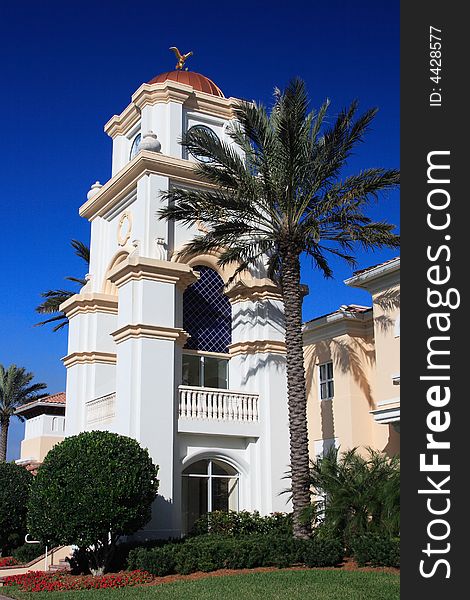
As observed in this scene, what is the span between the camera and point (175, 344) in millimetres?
20828

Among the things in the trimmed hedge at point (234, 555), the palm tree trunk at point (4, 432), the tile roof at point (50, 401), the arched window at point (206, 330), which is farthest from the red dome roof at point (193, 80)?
the palm tree trunk at point (4, 432)

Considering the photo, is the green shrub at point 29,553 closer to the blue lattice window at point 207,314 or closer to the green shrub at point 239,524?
the green shrub at point 239,524

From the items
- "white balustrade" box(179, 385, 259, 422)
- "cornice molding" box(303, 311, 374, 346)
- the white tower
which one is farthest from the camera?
"cornice molding" box(303, 311, 374, 346)

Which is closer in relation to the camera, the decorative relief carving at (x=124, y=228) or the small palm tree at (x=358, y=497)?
the small palm tree at (x=358, y=497)

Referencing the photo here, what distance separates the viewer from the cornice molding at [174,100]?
23688mm

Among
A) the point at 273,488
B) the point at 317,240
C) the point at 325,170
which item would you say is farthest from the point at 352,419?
the point at 325,170

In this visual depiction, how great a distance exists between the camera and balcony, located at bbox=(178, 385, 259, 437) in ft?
68.1

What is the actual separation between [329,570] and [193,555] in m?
3.25

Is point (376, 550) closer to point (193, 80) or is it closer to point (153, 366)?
point (153, 366)

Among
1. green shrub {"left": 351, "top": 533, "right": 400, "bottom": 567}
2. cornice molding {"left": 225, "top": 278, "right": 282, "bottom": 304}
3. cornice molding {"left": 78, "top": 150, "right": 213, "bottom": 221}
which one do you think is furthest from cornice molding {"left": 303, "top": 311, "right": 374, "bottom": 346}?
green shrub {"left": 351, "top": 533, "right": 400, "bottom": 567}

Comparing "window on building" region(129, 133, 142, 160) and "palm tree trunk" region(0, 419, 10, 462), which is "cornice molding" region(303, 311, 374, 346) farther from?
"palm tree trunk" region(0, 419, 10, 462)

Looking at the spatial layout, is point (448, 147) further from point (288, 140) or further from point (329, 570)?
point (288, 140)

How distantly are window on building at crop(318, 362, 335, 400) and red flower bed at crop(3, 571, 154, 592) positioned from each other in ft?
34.7

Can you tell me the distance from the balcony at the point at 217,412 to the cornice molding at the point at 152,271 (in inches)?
119
